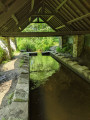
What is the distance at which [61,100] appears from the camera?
388 cm

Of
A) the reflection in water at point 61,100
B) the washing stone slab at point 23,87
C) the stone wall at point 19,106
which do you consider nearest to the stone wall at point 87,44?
the reflection in water at point 61,100

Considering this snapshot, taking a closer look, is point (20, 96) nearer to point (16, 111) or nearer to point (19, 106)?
point (19, 106)

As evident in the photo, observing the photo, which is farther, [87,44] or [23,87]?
[87,44]

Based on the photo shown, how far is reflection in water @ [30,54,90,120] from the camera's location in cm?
319

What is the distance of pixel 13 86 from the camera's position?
403cm

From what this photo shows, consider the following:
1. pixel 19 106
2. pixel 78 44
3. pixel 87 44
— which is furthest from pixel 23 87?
pixel 87 44

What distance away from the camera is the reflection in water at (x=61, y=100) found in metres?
3.19

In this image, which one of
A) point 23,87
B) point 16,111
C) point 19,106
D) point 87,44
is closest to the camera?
point 16,111

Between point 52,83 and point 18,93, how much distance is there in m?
2.25

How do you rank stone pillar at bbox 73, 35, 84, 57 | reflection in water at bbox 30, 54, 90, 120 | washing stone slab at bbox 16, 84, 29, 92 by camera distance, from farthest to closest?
stone pillar at bbox 73, 35, 84, 57 → washing stone slab at bbox 16, 84, 29, 92 → reflection in water at bbox 30, 54, 90, 120

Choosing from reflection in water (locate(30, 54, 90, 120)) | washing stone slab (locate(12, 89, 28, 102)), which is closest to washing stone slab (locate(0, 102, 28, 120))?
washing stone slab (locate(12, 89, 28, 102))

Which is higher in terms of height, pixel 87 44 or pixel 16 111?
pixel 87 44

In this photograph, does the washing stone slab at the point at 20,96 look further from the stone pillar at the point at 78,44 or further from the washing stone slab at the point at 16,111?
the stone pillar at the point at 78,44

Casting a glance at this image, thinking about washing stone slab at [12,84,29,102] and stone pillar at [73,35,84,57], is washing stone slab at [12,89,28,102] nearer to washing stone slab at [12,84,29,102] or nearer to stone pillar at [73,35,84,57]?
washing stone slab at [12,84,29,102]
